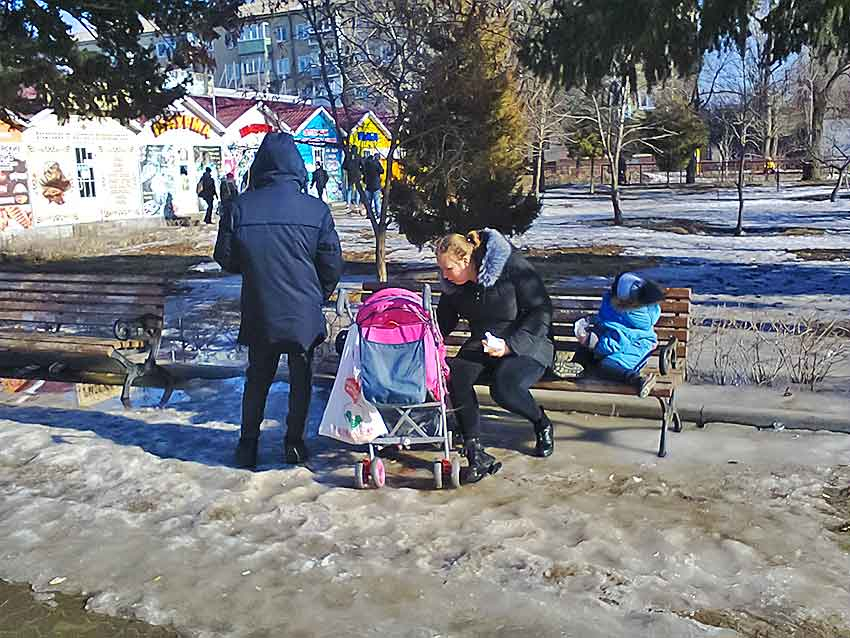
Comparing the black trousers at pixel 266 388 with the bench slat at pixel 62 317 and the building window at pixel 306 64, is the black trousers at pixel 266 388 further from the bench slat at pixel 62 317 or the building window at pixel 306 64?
the building window at pixel 306 64

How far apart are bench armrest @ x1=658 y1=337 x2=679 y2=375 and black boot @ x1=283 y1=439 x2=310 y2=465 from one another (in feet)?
7.53

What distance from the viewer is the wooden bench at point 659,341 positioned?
17.7ft

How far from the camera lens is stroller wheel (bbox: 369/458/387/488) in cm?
500

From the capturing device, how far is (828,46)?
9.83 meters

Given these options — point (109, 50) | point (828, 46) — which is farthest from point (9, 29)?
point (828, 46)

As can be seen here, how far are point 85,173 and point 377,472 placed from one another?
24.9 metres

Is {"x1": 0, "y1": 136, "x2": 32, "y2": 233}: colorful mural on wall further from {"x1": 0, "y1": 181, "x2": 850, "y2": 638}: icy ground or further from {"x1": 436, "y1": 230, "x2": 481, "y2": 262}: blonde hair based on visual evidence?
{"x1": 436, "y1": 230, "x2": 481, "y2": 262}: blonde hair

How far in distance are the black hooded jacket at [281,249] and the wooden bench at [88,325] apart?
207 cm

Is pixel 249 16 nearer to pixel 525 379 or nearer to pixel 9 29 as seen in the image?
pixel 9 29

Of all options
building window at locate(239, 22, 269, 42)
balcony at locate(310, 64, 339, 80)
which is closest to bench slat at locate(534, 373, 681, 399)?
balcony at locate(310, 64, 339, 80)

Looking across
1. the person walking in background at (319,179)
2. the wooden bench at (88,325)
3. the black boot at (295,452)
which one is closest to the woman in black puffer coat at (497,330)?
the black boot at (295,452)

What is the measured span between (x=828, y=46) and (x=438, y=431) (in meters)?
7.33

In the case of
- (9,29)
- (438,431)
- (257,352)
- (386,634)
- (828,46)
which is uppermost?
(9,29)

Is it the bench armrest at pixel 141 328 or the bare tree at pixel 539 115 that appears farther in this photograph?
the bare tree at pixel 539 115
